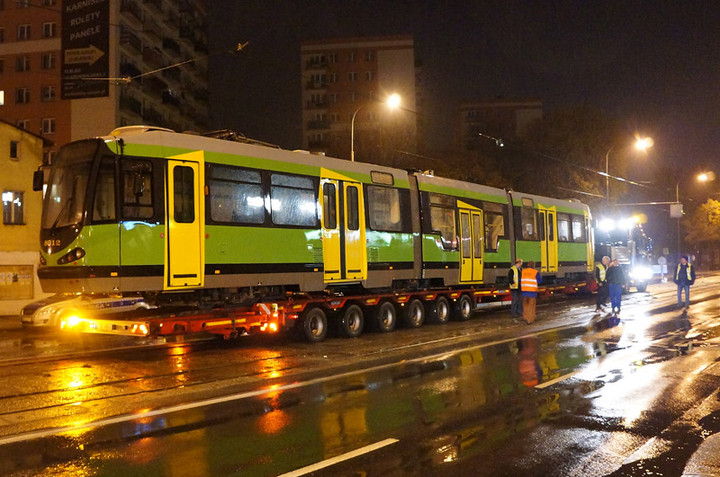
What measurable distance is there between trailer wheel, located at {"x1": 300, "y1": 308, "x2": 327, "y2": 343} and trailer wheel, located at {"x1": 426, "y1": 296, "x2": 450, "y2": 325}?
4.33 m

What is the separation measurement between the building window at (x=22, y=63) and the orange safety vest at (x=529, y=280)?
1758 inches

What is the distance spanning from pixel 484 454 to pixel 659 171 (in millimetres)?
79287

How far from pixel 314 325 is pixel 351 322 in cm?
117

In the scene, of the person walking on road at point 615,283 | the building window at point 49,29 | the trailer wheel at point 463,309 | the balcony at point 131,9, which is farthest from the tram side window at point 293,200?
the building window at point 49,29

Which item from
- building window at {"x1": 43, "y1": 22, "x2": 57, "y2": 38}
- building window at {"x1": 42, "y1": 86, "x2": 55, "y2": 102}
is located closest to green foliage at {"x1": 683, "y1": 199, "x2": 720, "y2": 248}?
building window at {"x1": 42, "y1": 86, "x2": 55, "y2": 102}

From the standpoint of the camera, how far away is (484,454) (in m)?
6.02

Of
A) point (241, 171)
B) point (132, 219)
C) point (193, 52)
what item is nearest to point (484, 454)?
point (132, 219)

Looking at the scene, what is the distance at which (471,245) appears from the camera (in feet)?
62.6

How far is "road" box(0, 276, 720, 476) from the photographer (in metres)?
5.82

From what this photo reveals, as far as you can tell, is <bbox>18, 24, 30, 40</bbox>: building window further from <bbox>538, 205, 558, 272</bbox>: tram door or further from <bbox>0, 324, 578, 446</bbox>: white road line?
<bbox>0, 324, 578, 446</bbox>: white road line

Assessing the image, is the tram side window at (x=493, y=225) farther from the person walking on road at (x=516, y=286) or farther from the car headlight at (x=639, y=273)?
the car headlight at (x=639, y=273)

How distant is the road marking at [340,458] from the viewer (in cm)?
546

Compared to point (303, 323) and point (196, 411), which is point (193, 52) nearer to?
point (303, 323)

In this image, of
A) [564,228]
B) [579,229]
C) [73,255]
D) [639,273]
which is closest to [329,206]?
[73,255]
